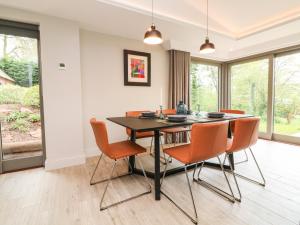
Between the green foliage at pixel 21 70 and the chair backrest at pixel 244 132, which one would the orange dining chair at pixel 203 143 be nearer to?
the chair backrest at pixel 244 132

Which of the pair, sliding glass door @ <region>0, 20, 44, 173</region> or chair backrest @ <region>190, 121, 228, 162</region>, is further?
sliding glass door @ <region>0, 20, 44, 173</region>

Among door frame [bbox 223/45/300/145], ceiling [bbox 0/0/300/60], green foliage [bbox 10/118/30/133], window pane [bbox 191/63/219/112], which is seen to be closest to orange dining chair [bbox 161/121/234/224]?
ceiling [bbox 0/0/300/60]

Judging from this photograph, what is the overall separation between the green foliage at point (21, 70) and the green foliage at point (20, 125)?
0.56 meters

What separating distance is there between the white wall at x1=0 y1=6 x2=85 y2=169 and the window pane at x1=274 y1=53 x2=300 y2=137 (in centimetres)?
448

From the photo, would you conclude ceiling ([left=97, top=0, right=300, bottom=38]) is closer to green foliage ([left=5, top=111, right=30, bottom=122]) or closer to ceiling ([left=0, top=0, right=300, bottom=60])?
ceiling ([left=0, top=0, right=300, bottom=60])

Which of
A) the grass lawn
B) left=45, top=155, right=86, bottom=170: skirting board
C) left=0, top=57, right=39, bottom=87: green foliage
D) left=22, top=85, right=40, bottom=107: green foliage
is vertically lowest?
left=45, top=155, right=86, bottom=170: skirting board

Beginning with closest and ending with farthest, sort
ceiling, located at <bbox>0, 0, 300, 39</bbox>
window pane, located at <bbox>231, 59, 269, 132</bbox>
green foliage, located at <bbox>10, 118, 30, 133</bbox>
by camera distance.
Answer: ceiling, located at <bbox>0, 0, 300, 39</bbox>
green foliage, located at <bbox>10, 118, 30, 133</bbox>
window pane, located at <bbox>231, 59, 269, 132</bbox>

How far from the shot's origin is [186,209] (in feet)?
5.31

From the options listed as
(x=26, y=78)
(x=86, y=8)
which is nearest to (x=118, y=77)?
(x=86, y=8)

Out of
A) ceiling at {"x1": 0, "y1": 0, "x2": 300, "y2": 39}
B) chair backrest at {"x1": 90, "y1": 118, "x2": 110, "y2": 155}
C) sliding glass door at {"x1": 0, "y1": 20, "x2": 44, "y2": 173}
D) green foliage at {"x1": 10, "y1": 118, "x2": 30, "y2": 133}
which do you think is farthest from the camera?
green foliage at {"x1": 10, "y1": 118, "x2": 30, "y2": 133}

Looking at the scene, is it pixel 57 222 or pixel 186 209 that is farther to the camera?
pixel 186 209

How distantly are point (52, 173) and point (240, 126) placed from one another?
2.57 metres

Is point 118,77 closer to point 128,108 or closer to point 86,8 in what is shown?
point 128,108

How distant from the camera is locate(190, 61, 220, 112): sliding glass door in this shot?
4629mm
